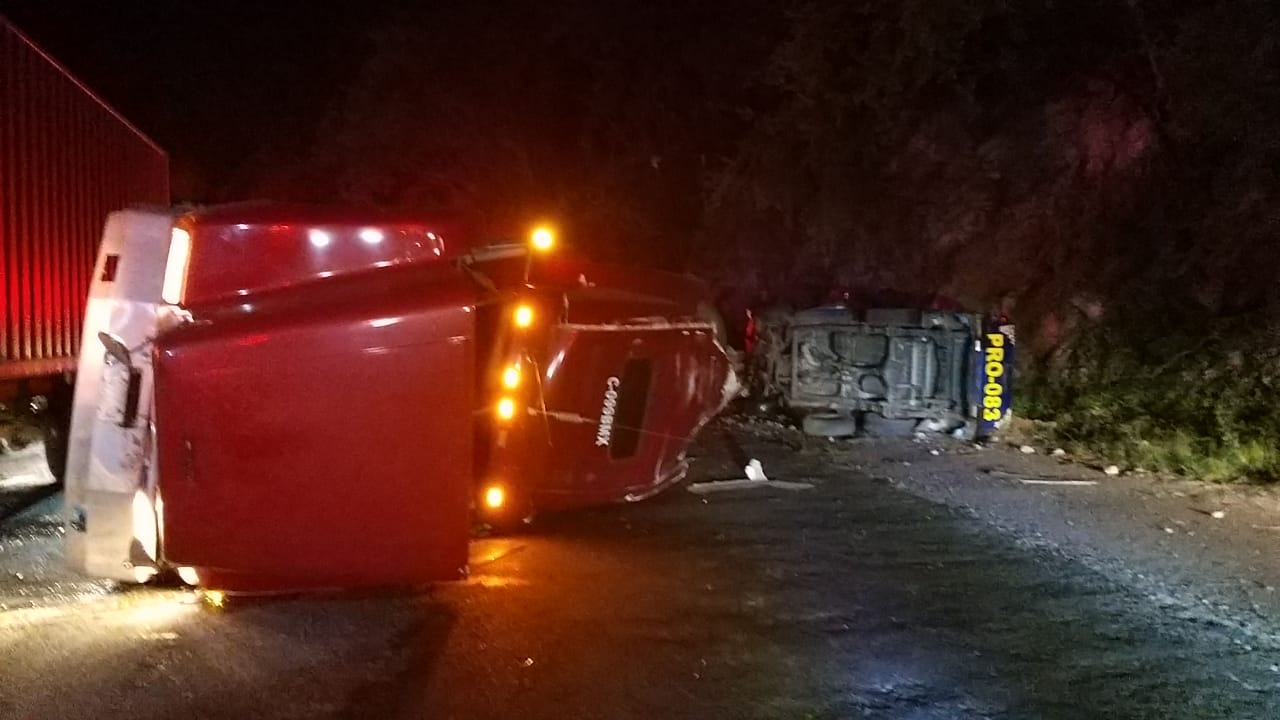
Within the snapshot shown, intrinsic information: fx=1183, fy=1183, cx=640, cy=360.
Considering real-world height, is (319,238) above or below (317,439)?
above

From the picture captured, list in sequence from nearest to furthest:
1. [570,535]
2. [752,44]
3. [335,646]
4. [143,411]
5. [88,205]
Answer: [335,646] < [143,411] < [570,535] < [88,205] < [752,44]

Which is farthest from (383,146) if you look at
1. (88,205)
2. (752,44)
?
(88,205)

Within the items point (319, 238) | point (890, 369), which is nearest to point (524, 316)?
point (319, 238)

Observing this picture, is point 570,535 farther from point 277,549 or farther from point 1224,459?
point 1224,459

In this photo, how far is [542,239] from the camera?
7000mm

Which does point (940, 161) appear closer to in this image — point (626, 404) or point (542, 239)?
point (626, 404)

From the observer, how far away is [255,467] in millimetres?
5578

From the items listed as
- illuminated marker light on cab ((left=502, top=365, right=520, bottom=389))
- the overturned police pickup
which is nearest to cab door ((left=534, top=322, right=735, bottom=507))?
illuminated marker light on cab ((left=502, top=365, right=520, bottom=389))

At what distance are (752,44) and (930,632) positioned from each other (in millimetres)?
13325

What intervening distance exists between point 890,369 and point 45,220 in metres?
7.69

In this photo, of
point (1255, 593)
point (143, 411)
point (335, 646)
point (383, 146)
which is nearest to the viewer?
point (335, 646)

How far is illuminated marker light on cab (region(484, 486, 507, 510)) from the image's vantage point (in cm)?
690

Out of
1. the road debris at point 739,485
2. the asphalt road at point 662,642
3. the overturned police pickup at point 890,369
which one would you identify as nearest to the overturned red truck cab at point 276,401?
the asphalt road at point 662,642

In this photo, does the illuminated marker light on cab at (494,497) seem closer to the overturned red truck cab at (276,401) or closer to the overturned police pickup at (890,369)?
the overturned red truck cab at (276,401)
